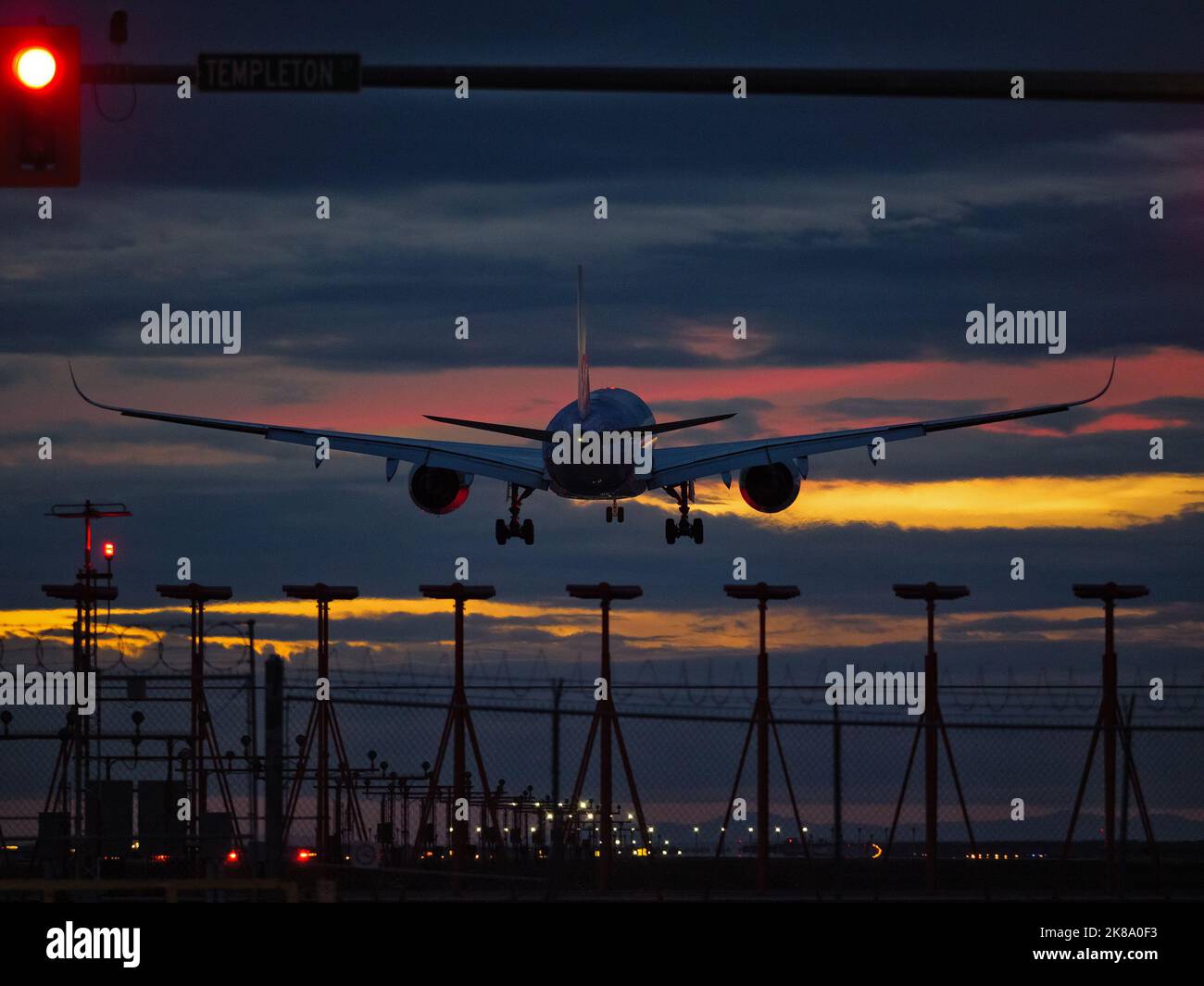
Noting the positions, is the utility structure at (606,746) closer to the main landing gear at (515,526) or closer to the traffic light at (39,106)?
the traffic light at (39,106)

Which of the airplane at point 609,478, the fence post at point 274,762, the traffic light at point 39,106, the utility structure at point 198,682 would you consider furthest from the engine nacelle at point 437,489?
the fence post at point 274,762

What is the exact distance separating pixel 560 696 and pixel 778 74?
7.61 metres

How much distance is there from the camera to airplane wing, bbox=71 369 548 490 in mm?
53875

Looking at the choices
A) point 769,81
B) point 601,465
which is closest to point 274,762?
point 769,81

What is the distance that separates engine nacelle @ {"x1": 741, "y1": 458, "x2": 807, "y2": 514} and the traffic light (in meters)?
36.8

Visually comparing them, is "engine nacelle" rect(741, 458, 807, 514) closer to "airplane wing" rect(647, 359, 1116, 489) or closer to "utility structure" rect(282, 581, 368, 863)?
"airplane wing" rect(647, 359, 1116, 489)

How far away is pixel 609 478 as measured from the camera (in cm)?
5019

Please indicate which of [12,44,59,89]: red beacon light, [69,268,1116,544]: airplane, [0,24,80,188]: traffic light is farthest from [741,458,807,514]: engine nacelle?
[12,44,59,89]: red beacon light

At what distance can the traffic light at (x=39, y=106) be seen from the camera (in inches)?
723

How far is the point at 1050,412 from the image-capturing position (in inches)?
2040

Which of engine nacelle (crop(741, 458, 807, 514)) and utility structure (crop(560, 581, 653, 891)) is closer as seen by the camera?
utility structure (crop(560, 581, 653, 891))

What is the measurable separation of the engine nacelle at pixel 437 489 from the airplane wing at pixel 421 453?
1.58ft
